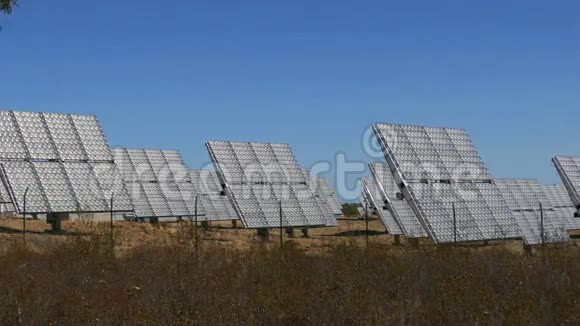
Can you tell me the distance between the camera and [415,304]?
35.4 ft

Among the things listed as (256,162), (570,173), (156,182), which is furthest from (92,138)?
(570,173)

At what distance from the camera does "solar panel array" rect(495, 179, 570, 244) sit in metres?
25.2

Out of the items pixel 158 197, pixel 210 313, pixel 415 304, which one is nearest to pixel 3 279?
→ pixel 210 313

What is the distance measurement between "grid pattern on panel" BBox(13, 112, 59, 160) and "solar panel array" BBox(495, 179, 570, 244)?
56.2 feet

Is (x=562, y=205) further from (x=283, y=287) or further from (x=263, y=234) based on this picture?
(x=283, y=287)

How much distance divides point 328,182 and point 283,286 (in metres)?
51.2

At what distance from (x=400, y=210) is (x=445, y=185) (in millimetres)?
6508

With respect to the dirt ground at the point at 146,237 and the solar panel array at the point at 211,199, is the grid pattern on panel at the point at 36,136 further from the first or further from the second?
the solar panel array at the point at 211,199

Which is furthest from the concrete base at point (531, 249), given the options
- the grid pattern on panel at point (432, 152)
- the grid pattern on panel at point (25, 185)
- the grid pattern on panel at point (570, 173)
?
the grid pattern on panel at point (25, 185)

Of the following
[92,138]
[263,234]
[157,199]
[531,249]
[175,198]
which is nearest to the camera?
[531,249]

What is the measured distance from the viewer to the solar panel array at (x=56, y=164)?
2395 centimetres

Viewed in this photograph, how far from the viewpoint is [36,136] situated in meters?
25.9

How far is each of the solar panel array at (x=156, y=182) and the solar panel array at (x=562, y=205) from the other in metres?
21.3

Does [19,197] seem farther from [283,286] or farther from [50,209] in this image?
[283,286]
